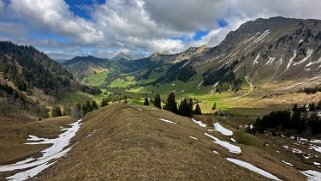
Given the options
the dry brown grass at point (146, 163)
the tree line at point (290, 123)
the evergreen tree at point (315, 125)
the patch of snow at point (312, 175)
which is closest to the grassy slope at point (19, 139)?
the dry brown grass at point (146, 163)

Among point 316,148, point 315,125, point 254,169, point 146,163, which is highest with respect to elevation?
point 146,163

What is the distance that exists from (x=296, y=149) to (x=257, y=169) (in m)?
68.0

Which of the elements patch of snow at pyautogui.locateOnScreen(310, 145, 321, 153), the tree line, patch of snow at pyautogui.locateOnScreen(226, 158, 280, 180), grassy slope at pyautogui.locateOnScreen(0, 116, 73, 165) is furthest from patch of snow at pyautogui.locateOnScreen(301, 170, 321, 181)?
the tree line

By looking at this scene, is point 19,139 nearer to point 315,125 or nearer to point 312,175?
point 312,175

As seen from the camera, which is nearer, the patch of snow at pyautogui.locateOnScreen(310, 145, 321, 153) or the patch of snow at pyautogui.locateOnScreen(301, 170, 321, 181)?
the patch of snow at pyautogui.locateOnScreen(301, 170, 321, 181)

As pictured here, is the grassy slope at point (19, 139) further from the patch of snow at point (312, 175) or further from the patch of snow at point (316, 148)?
the patch of snow at point (316, 148)

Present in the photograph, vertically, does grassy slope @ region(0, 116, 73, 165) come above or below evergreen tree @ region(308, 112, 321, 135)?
above

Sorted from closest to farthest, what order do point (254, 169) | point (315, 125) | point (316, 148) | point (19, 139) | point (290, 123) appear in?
point (254, 169) → point (19, 139) → point (316, 148) → point (315, 125) → point (290, 123)

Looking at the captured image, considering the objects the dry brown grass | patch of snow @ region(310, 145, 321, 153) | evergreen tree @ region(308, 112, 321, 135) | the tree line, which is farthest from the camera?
the tree line

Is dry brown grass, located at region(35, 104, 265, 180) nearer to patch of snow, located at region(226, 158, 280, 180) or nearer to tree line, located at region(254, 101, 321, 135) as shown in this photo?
patch of snow, located at region(226, 158, 280, 180)

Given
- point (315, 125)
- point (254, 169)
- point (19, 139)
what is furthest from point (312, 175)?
point (315, 125)

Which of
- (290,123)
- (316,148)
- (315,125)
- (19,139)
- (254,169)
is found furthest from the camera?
(290,123)

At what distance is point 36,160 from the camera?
5550 cm

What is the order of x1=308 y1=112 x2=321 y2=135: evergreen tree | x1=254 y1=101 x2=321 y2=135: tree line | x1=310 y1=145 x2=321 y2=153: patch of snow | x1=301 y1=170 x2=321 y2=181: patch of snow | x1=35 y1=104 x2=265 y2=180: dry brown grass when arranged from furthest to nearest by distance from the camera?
x1=254 y1=101 x2=321 y2=135: tree line < x1=308 y1=112 x2=321 y2=135: evergreen tree < x1=310 y1=145 x2=321 y2=153: patch of snow < x1=301 y1=170 x2=321 y2=181: patch of snow < x1=35 y1=104 x2=265 y2=180: dry brown grass
